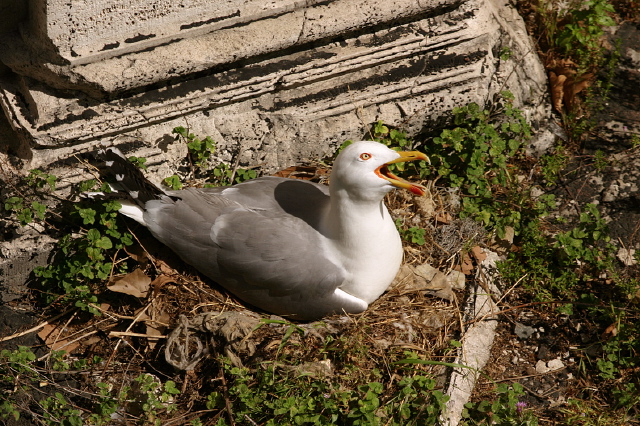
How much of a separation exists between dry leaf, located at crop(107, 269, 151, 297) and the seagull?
0.21m

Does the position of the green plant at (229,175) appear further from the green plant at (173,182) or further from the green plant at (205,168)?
the green plant at (173,182)

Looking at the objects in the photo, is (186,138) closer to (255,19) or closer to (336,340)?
(255,19)

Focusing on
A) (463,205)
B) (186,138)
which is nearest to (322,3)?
(186,138)

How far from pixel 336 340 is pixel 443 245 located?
0.82 metres

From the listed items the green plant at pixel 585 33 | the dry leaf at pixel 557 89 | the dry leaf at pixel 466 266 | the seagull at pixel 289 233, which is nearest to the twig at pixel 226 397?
the seagull at pixel 289 233

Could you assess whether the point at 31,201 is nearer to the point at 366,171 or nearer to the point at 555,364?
the point at 366,171

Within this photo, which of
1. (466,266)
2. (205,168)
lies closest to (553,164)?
(466,266)

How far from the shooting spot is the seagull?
9.02ft

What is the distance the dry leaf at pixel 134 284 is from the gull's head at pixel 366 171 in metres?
1.05

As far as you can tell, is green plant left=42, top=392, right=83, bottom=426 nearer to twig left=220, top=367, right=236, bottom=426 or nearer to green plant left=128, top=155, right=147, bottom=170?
twig left=220, top=367, right=236, bottom=426

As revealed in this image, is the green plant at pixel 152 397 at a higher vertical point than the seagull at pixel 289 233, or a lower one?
lower

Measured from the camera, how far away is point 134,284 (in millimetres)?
3059

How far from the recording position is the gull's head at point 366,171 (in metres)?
2.64

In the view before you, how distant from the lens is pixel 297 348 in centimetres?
280
